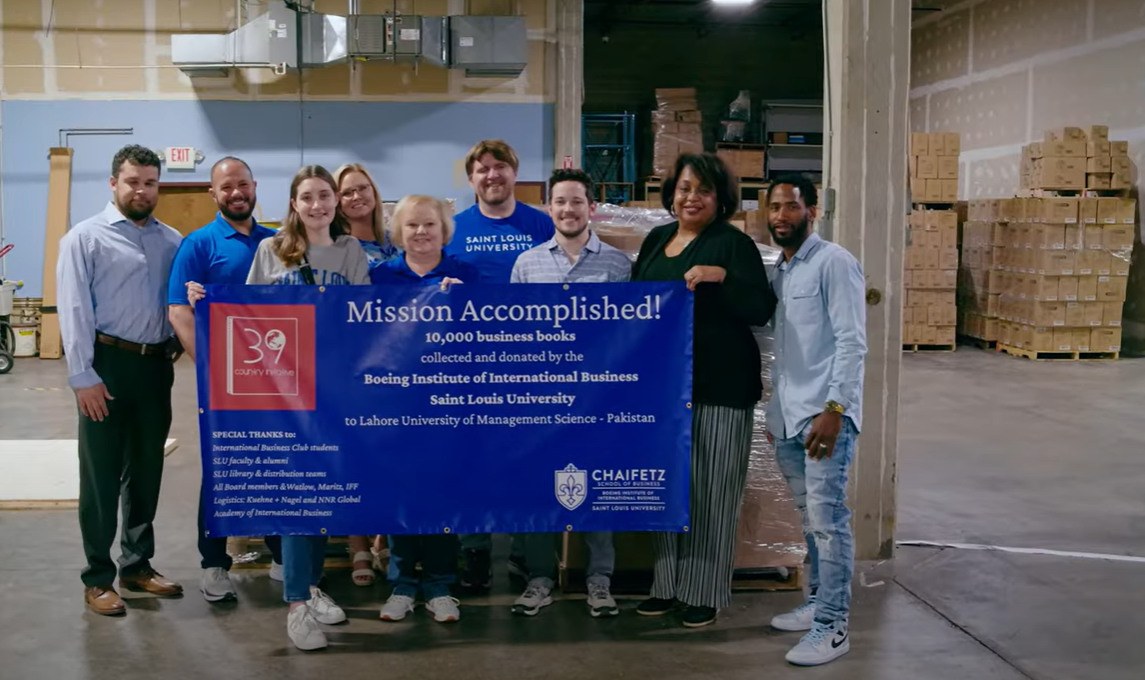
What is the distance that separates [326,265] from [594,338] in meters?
1.06

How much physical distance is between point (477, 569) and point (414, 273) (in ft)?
4.37

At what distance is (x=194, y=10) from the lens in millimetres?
13297

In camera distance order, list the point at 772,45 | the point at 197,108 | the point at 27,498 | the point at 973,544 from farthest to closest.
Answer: the point at 772,45, the point at 197,108, the point at 27,498, the point at 973,544

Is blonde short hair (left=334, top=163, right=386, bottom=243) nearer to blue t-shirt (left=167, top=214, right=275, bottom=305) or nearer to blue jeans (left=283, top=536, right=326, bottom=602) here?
blue t-shirt (left=167, top=214, right=275, bottom=305)

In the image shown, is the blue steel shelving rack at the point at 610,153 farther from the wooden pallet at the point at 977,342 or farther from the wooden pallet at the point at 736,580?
the wooden pallet at the point at 736,580

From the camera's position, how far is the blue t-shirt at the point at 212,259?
13.2 feet

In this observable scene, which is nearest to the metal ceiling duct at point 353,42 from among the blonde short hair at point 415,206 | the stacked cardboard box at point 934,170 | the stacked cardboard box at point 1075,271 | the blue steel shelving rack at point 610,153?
the blue steel shelving rack at point 610,153

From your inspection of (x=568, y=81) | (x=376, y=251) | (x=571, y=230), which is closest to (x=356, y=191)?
(x=376, y=251)

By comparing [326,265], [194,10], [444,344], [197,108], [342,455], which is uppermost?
[194,10]

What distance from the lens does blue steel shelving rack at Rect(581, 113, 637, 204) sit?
1739cm

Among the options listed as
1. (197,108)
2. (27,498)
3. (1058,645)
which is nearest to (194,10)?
(197,108)

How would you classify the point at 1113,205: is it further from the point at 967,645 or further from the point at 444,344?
the point at 444,344

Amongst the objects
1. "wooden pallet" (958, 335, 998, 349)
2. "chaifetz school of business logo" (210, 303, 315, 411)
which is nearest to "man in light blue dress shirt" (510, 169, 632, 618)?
"chaifetz school of business logo" (210, 303, 315, 411)

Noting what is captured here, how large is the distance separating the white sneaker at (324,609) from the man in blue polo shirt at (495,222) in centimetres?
147
